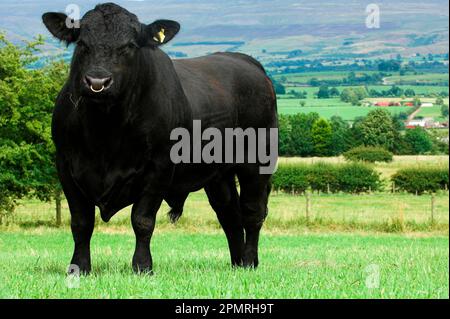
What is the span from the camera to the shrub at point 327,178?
2857 inches

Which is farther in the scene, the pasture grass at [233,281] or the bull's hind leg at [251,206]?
the bull's hind leg at [251,206]

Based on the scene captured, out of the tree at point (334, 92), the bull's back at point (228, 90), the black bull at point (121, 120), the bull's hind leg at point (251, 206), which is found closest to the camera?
the black bull at point (121, 120)

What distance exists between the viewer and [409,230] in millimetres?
33125

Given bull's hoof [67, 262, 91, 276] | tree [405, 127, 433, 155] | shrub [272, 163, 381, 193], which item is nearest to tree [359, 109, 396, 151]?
tree [405, 127, 433, 155]

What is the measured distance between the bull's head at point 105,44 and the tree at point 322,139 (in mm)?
90025

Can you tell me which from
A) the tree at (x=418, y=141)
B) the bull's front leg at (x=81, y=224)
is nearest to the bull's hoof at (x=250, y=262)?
the bull's front leg at (x=81, y=224)

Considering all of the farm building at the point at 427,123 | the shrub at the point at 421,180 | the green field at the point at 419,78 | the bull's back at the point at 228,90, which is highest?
the bull's back at the point at 228,90

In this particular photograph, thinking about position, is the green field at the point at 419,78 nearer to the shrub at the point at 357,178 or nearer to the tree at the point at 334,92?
the tree at the point at 334,92

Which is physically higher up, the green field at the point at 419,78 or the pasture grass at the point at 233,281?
the pasture grass at the point at 233,281

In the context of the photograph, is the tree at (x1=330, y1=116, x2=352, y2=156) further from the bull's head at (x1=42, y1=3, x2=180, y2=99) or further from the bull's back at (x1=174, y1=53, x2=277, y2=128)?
the bull's head at (x1=42, y1=3, x2=180, y2=99)

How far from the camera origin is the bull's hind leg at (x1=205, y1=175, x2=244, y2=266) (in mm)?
11359

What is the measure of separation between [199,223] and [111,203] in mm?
24635
